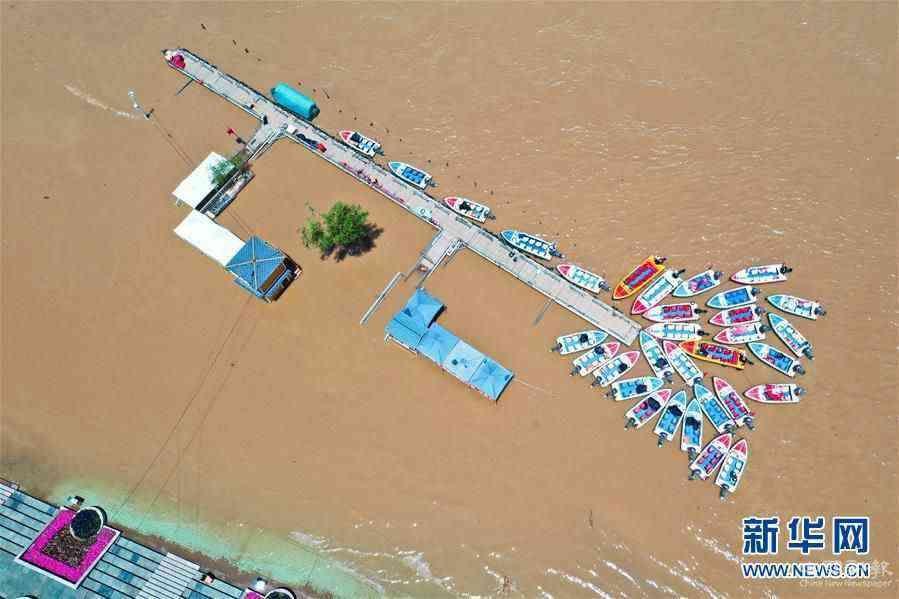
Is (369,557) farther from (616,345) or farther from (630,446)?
(616,345)

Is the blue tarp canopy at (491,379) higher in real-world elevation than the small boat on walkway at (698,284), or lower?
lower

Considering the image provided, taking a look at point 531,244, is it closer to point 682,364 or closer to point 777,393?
point 682,364

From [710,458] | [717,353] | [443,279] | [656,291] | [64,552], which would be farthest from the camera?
[443,279]

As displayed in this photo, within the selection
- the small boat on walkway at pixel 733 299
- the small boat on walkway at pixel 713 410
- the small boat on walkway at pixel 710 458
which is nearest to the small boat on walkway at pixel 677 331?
the small boat on walkway at pixel 733 299

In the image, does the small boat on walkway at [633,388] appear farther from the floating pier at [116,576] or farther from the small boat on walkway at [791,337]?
the floating pier at [116,576]

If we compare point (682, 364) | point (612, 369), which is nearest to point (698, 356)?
point (682, 364)

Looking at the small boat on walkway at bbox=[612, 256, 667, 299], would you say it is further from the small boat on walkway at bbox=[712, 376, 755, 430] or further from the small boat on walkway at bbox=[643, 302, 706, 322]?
the small boat on walkway at bbox=[712, 376, 755, 430]
